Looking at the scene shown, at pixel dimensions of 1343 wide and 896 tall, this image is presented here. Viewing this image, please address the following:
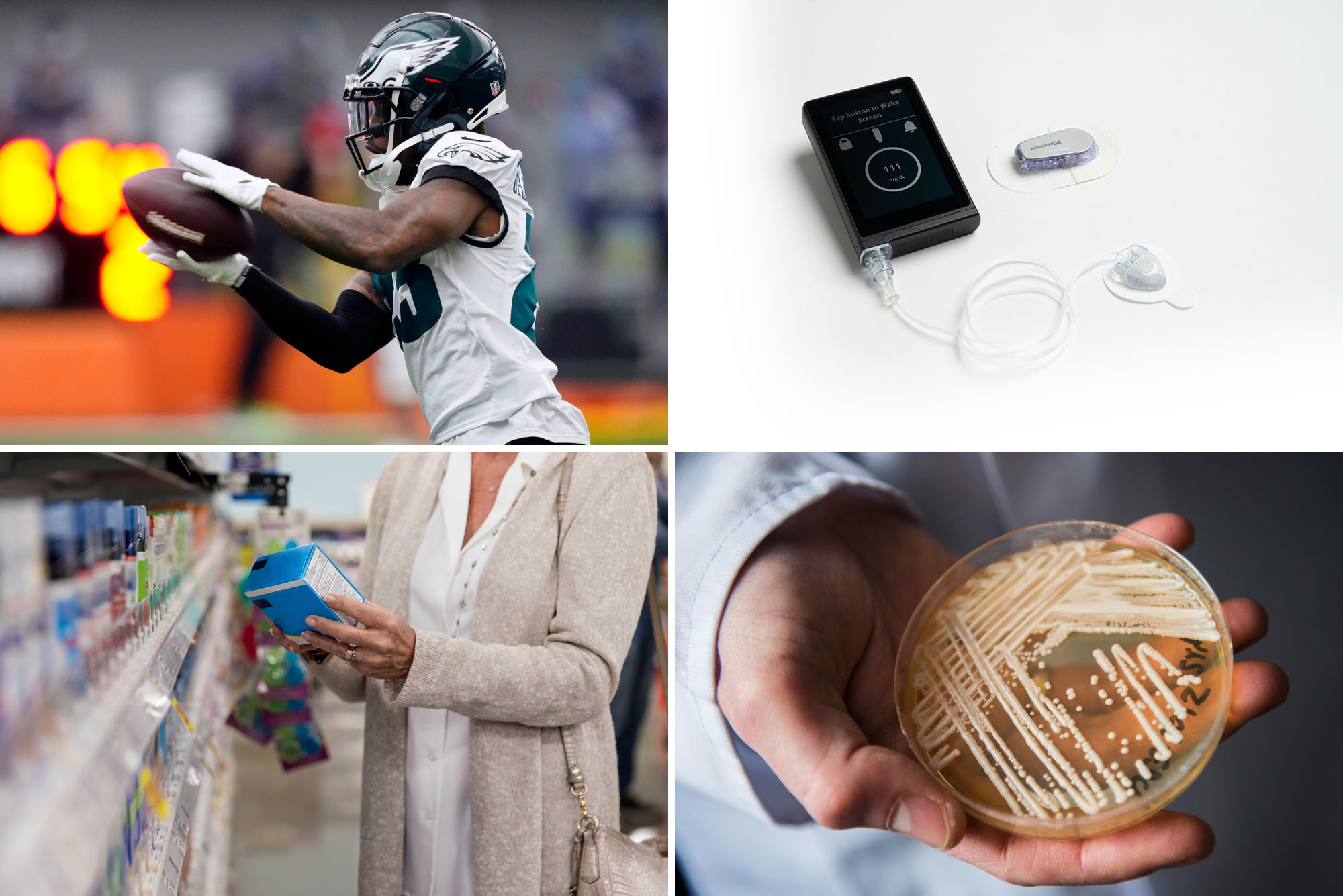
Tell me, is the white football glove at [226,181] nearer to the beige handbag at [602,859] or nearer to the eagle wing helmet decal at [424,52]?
the eagle wing helmet decal at [424,52]

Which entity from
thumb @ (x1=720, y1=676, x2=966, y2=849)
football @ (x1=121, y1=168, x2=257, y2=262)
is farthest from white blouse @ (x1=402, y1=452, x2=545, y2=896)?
football @ (x1=121, y1=168, x2=257, y2=262)

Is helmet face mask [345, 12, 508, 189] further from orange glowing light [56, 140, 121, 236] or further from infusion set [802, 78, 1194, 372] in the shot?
infusion set [802, 78, 1194, 372]

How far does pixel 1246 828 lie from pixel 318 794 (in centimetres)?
121

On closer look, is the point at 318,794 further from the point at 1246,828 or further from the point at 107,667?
the point at 1246,828

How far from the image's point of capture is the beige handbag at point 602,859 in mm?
973

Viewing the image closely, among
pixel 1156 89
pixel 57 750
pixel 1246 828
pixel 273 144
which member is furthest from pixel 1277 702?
pixel 273 144

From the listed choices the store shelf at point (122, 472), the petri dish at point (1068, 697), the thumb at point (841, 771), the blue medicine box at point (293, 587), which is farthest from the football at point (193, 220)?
the petri dish at point (1068, 697)

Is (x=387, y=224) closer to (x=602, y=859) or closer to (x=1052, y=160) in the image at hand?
(x=602, y=859)

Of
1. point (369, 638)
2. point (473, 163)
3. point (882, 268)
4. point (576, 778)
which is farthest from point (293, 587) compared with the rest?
point (882, 268)

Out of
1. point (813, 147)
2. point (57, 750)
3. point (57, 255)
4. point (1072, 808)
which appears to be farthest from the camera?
point (813, 147)

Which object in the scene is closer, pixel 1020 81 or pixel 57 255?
pixel 57 255

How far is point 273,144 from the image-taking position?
116cm

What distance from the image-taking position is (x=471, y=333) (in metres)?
1.12

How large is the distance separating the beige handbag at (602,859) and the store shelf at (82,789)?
0.44 m
